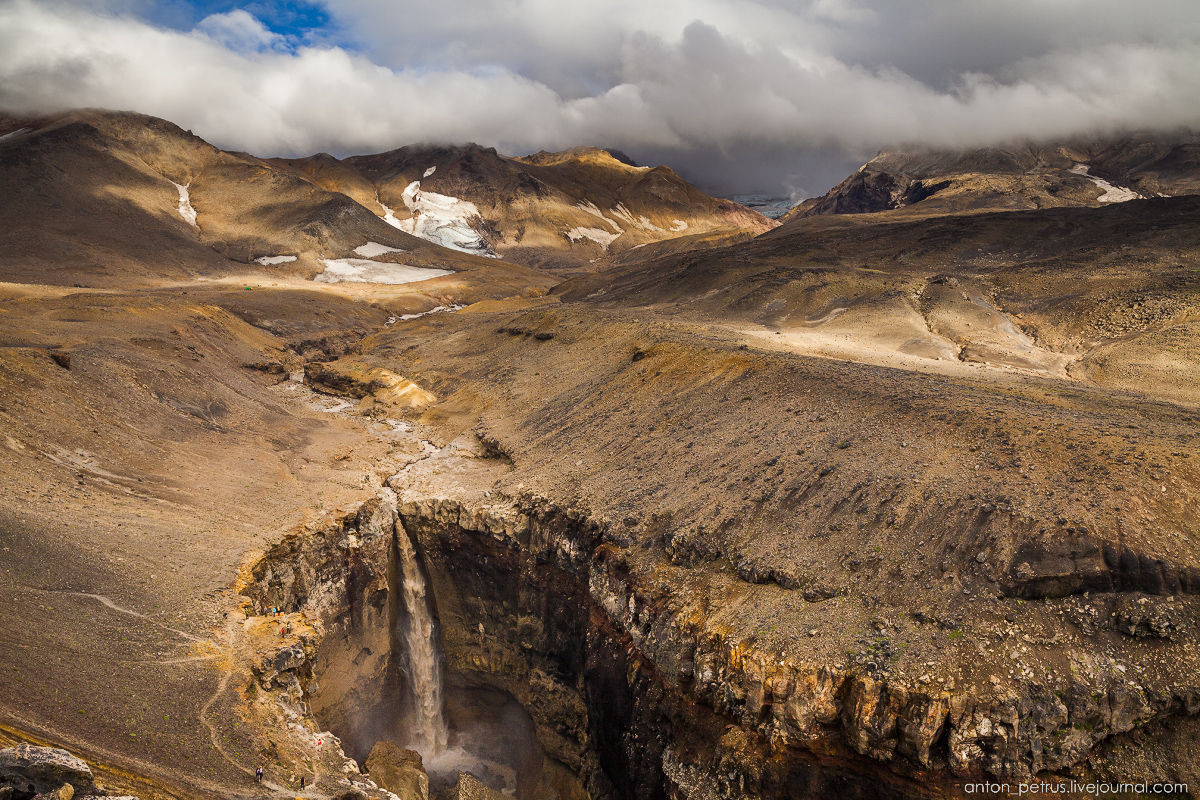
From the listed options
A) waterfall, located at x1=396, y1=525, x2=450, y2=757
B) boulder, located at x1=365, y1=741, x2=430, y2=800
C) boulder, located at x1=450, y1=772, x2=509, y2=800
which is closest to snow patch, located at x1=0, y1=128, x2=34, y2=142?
waterfall, located at x1=396, y1=525, x2=450, y2=757

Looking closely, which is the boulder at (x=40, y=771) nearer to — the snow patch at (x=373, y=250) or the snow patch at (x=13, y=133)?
the snow patch at (x=373, y=250)

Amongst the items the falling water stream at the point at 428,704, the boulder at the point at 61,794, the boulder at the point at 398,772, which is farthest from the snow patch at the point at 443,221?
the boulder at the point at 61,794

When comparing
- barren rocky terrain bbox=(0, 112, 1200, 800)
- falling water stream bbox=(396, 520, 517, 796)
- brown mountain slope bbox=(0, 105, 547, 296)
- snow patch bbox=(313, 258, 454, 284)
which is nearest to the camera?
barren rocky terrain bbox=(0, 112, 1200, 800)

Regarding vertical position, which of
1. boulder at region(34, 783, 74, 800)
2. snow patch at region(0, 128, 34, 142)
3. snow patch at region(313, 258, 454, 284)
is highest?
snow patch at region(0, 128, 34, 142)

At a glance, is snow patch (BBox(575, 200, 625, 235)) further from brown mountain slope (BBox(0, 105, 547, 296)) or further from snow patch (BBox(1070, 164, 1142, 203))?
snow patch (BBox(1070, 164, 1142, 203))

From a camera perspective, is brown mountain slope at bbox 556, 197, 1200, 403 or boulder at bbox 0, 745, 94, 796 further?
brown mountain slope at bbox 556, 197, 1200, 403

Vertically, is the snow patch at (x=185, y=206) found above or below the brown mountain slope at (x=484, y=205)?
below

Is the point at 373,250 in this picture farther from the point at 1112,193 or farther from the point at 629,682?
the point at 1112,193
